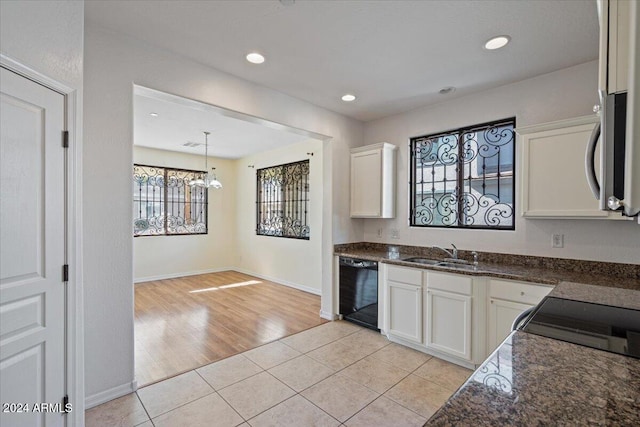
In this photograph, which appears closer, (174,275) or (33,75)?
(33,75)

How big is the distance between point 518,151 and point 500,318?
1.59 meters

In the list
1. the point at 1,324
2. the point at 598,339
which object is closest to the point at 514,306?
the point at 598,339

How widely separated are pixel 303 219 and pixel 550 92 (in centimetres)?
404

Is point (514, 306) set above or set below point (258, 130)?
below

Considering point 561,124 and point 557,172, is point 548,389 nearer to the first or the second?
point 557,172

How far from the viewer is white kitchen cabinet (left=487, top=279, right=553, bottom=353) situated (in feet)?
8.00

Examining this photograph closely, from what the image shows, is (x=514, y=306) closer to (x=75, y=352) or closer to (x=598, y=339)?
(x=598, y=339)

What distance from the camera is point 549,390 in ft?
2.57

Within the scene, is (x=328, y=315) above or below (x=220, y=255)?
below

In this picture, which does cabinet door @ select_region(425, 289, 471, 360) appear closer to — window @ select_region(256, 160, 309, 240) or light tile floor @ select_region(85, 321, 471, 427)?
light tile floor @ select_region(85, 321, 471, 427)

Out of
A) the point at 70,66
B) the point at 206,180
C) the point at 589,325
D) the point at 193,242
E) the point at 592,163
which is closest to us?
the point at 592,163

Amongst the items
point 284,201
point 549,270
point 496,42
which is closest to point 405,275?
point 549,270

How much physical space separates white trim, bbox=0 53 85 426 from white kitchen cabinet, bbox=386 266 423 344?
105 inches

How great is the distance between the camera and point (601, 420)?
661 mm
